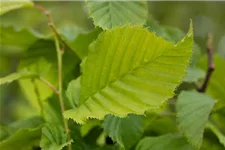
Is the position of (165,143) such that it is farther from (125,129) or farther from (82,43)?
(82,43)

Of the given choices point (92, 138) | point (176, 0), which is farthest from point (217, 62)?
point (176, 0)

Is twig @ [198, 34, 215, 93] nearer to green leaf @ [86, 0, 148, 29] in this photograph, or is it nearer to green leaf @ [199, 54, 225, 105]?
green leaf @ [199, 54, 225, 105]

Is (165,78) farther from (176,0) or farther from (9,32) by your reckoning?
(176,0)

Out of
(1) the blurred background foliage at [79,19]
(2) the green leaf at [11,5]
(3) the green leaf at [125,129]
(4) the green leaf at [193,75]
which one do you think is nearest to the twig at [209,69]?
(4) the green leaf at [193,75]

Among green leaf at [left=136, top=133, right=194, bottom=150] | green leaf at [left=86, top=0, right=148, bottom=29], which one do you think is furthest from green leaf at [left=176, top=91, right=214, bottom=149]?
green leaf at [left=86, top=0, right=148, bottom=29]

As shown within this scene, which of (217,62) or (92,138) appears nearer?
(92,138)

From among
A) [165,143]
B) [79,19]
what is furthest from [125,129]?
[79,19]
